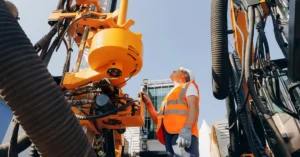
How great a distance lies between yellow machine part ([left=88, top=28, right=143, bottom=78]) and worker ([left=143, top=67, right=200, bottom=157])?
95 centimetres

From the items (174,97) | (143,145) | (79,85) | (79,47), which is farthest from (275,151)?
(143,145)

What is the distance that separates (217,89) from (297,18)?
80.1 inches

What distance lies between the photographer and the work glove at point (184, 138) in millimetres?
3205

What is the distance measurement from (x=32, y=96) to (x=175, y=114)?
2358 mm

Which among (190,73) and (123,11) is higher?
(123,11)

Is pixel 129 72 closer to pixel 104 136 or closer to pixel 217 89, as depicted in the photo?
pixel 104 136

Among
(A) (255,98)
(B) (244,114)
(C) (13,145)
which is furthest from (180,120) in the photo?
(C) (13,145)

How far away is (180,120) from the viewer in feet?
11.7

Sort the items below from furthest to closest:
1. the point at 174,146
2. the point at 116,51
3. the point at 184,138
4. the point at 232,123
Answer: the point at 232,123
the point at 174,146
the point at 184,138
the point at 116,51

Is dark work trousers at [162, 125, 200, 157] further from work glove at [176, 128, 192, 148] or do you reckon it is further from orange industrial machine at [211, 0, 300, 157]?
orange industrial machine at [211, 0, 300, 157]

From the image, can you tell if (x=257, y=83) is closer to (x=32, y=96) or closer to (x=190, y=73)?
(x=190, y=73)

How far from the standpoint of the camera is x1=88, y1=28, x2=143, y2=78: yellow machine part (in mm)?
2701

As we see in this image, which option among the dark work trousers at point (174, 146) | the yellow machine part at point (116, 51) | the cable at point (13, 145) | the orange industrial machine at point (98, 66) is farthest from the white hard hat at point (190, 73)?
the cable at point (13, 145)

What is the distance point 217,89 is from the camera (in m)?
3.81
